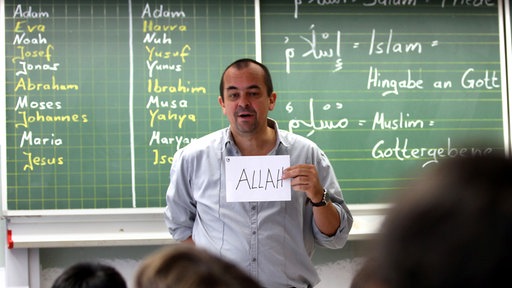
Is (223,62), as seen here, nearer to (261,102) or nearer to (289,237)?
(261,102)

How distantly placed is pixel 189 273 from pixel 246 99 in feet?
4.98

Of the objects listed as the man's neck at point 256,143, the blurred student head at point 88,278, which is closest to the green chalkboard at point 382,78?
the man's neck at point 256,143

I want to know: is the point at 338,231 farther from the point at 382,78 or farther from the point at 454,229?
the point at 454,229

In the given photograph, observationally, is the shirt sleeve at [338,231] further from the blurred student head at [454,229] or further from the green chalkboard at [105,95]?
the blurred student head at [454,229]

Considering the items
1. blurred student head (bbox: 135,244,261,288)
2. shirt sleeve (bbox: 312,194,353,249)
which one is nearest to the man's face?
shirt sleeve (bbox: 312,194,353,249)

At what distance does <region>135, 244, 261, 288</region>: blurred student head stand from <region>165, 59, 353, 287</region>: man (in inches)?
51.5

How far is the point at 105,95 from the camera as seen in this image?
10.2ft

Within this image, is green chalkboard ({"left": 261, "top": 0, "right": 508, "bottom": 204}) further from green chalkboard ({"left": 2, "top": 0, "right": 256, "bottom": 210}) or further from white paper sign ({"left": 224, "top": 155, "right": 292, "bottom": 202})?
white paper sign ({"left": 224, "top": 155, "right": 292, "bottom": 202})

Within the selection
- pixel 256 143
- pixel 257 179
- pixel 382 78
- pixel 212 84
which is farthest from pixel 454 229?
pixel 382 78

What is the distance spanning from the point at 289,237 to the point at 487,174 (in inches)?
73.3

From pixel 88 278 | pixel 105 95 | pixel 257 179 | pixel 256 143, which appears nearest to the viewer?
pixel 88 278

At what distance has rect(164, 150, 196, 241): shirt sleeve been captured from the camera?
2.41m

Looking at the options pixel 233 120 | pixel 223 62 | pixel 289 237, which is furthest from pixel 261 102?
pixel 223 62

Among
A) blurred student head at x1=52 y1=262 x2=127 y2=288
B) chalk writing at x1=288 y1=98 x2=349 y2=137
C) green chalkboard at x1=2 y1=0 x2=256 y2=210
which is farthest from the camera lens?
chalk writing at x1=288 y1=98 x2=349 y2=137
